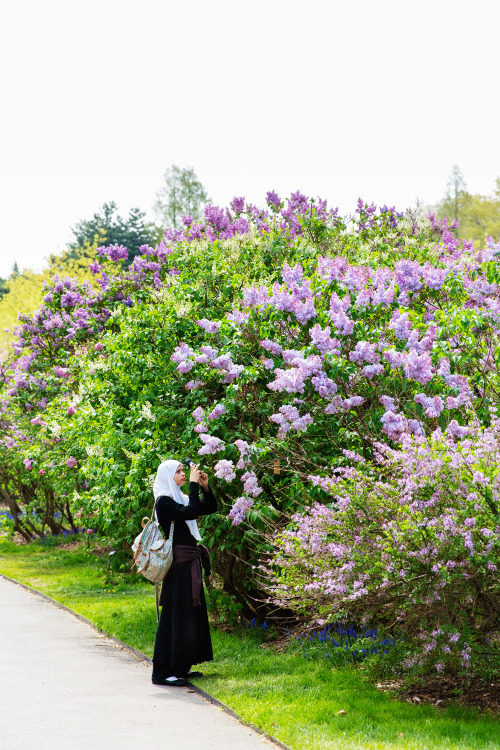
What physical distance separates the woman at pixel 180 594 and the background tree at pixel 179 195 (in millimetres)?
51134

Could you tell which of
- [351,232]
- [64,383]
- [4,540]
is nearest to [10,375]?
[64,383]

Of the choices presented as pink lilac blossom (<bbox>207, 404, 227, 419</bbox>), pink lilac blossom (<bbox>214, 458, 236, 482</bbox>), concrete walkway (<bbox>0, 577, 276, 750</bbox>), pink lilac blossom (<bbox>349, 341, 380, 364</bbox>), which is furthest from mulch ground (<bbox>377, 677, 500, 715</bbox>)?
pink lilac blossom (<bbox>207, 404, 227, 419</bbox>)

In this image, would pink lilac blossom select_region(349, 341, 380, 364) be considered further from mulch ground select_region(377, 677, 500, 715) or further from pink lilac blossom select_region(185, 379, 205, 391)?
mulch ground select_region(377, 677, 500, 715)

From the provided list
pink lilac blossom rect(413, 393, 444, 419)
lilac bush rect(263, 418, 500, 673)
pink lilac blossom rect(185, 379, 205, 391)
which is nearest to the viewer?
lilac bush rect(263, 418, 500, 673)

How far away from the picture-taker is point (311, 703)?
6.59m

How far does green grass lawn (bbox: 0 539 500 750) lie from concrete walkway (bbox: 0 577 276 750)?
0.82ft

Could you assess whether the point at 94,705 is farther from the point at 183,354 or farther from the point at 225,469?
the point at 183,354

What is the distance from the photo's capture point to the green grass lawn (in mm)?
5703

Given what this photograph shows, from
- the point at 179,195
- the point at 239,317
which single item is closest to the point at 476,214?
the point at 179,195

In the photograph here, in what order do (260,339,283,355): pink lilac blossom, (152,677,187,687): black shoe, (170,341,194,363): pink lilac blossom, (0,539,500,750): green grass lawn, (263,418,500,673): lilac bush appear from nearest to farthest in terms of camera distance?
(0,539,500,750): green grass lawn
(263,418,500,673): lilac bush
(152,677,187,687): black shoe
(260,339,283,355): pink lilac blossom
(170,341,194,363): pink lilac blossom

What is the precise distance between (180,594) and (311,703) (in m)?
1.57

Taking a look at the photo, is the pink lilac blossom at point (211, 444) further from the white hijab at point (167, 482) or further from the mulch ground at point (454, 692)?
the mulch ground at point (454, 692)

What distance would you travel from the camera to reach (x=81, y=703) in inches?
266

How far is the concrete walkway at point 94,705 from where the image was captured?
5.77 meters
